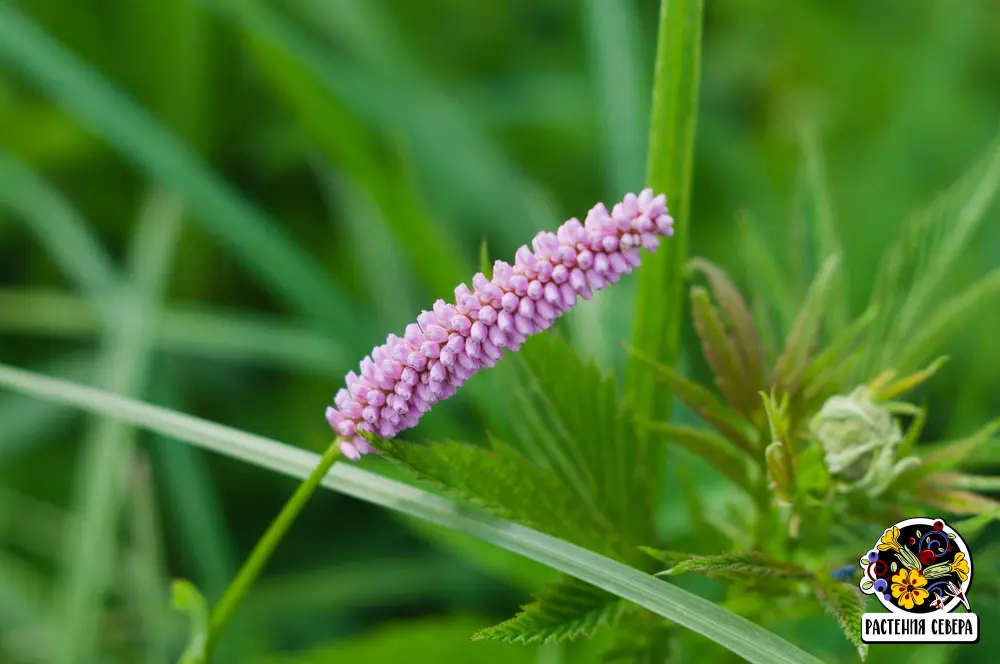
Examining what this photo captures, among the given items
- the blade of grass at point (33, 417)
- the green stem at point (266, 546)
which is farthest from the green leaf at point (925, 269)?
the blade of grass at point (33, 417)

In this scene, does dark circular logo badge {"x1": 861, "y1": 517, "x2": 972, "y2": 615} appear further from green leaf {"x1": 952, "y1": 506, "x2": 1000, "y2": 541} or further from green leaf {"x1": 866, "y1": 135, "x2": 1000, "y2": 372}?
green leaf {"x1": 866, "y1": 135, "x2": 1000, "y2": 372}

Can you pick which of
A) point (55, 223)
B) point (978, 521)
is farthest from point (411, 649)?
point (55, 223)

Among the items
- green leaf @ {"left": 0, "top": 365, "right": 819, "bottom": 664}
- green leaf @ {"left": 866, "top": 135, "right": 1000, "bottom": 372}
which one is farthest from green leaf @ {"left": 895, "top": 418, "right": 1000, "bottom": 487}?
green leaf @ {"left": 0, "top": 365, "right": 819, "bottom": 664}

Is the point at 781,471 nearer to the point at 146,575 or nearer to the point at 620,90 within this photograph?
the point at 620,90

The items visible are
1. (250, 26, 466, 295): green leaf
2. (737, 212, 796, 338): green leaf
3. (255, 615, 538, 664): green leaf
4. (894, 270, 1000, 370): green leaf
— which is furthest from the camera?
(250, 26, 466, 295): green leaf

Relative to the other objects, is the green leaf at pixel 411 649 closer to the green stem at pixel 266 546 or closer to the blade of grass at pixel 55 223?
the green stem at pixel 266 546

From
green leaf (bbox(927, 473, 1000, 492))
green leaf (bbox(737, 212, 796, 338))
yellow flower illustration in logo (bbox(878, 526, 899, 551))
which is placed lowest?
yellow flower illustration in logo (bbox(878, 526, 899, 551))
